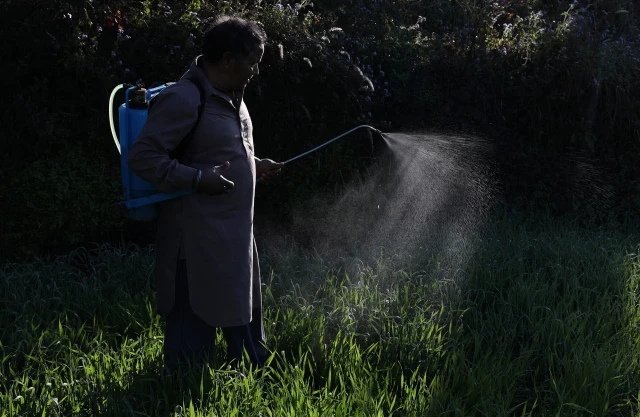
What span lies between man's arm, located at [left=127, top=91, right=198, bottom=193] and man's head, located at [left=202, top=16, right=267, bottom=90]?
0.66 ft

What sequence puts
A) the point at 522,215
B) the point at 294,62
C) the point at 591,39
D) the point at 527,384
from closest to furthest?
the point at 527,384
the point at 294,62
the point at 522,215
the point at 591,39

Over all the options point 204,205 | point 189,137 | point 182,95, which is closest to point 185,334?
point 204,205

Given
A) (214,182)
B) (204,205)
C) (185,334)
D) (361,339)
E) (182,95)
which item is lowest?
(361,339)

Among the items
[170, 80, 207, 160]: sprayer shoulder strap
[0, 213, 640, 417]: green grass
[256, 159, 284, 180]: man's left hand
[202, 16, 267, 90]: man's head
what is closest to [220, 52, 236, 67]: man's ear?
[202, 16, 267, 90]: man's head

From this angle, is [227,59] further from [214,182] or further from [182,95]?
[214,182]

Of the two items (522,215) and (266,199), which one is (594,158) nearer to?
(522,215)

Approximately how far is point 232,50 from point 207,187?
20.5 inches

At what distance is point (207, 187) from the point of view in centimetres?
320

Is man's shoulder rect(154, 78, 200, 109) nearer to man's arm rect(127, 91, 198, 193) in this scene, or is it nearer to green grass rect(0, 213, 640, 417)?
man's arm rect(127, 91, 198, 193)

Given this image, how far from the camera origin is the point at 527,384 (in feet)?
12.6

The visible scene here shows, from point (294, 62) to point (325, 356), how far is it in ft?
7.99

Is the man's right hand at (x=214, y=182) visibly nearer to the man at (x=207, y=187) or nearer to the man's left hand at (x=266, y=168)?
the man at (x=207, y=187)

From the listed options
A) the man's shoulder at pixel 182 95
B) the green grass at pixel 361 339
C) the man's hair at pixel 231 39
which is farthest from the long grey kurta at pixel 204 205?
the green grass at pixel 361 339

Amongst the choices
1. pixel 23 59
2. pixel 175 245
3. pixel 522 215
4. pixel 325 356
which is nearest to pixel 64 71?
pixel 23 59
